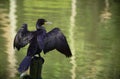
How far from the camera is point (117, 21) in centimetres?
2305

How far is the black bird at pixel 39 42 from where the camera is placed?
3.79 m

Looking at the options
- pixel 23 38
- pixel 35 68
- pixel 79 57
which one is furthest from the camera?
pixel 79 57

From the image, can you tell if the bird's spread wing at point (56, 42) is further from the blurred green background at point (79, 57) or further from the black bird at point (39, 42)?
the blurred green background at point (79, 57)

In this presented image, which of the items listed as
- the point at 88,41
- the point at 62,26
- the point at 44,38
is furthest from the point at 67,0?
the point at 44,38

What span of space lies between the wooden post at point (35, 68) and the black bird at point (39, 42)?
0.07 m

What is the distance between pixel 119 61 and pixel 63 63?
5.46 feet

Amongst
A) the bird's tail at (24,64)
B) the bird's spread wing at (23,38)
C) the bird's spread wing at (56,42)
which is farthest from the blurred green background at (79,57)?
the bird's tail at (24,64)

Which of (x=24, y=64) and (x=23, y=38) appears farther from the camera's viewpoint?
(x=23, y=38)

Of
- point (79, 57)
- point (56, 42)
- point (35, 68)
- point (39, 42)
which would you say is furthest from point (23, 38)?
point (79, 57)

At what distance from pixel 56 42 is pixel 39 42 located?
24 cm

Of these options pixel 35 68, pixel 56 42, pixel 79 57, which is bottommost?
pixel 79 57

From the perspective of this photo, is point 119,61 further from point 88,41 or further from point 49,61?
point 88,41

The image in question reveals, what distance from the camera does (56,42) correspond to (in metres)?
3.97

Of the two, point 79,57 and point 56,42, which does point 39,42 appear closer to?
point 56,42
